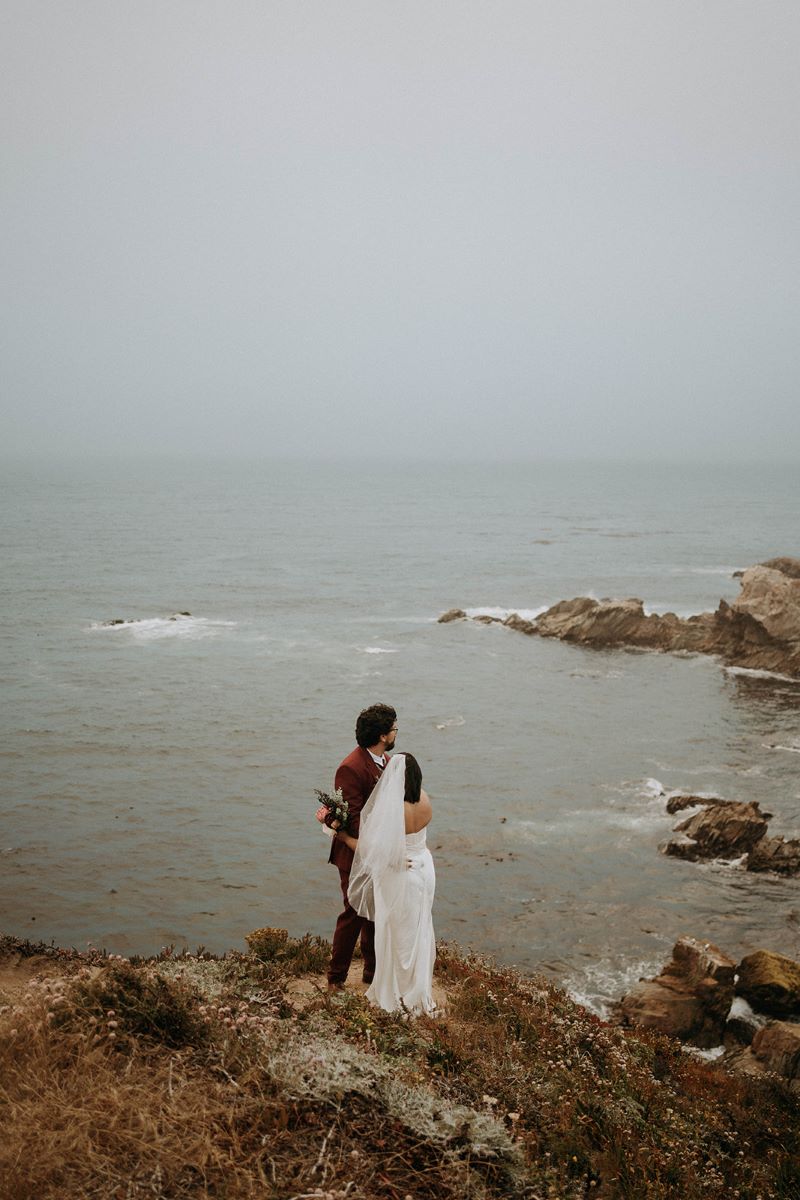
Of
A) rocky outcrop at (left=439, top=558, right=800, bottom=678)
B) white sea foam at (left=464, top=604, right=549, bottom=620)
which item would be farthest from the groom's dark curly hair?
white sea foam at (left=464, top=604, right=549, bottom=620)

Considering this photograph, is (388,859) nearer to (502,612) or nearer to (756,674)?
(756,674)

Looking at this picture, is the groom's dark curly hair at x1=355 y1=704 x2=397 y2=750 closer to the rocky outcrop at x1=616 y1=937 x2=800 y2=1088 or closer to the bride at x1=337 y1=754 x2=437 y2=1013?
the bride at x1=337 y1=754 x2=437 y2=1013

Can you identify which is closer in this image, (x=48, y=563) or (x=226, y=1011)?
(x=226, y=1011)

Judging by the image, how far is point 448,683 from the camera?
3559cm

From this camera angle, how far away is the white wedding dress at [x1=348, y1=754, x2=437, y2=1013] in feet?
26.6

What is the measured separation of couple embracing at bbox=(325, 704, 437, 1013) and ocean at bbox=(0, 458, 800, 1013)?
7238 millimetres

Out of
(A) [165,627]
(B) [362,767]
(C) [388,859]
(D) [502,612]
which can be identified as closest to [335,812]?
(B) [362,767]

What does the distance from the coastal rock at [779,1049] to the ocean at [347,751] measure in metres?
3.20

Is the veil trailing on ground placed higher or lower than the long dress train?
higher

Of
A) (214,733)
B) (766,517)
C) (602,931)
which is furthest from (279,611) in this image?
(766,517)

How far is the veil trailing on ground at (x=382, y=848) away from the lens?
805cm

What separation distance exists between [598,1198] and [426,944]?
9.91 ft

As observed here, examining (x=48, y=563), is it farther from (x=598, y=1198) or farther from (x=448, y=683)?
(x=598, y=1198)

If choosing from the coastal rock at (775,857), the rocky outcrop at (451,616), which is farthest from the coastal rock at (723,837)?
the rocky outcrop at (451,616)
